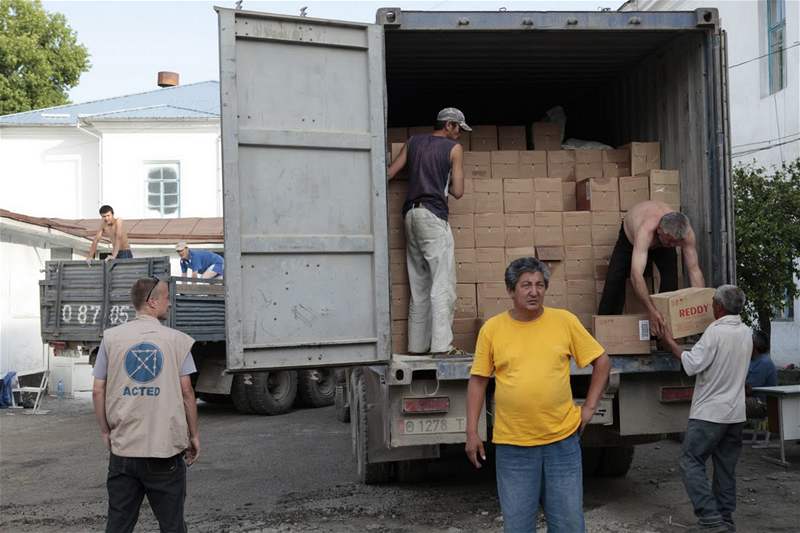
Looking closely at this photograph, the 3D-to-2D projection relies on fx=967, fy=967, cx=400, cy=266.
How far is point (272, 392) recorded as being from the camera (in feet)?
45.6

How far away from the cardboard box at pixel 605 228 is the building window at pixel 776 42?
9945mm

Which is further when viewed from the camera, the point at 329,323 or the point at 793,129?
the point at 793,129

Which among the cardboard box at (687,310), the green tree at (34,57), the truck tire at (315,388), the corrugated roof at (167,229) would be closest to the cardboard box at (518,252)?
the cardboard box at (687,310)

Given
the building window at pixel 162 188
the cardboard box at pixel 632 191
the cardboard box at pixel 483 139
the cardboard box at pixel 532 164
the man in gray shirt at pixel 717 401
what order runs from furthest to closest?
the building window at pixel 162 188 < the cardboard box at pixel 483 139 < the cardboard box at pixel 532 164 < the cardboard box at pixel 632 191 < the man in gray shirt at pixel 717 401

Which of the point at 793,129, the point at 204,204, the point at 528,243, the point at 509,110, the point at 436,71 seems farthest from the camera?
the point at 204,204

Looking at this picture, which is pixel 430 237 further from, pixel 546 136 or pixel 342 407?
pixel 342 407

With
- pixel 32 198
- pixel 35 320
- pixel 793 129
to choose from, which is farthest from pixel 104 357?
pixel 32 198

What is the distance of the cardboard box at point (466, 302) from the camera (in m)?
6.91

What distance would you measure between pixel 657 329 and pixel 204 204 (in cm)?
2040

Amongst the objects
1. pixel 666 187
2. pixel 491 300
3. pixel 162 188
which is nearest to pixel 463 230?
pixel 491 300

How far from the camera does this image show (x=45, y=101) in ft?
109

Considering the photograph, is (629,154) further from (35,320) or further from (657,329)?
(35,320)

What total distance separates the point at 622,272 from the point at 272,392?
8.03 metres

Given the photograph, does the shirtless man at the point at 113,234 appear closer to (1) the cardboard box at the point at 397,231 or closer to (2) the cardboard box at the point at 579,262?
(1) the cardboard box at the point at 397,231
